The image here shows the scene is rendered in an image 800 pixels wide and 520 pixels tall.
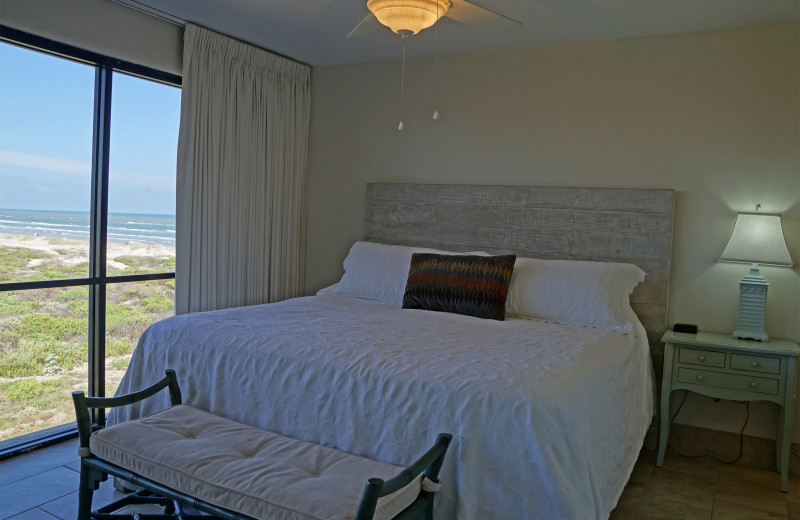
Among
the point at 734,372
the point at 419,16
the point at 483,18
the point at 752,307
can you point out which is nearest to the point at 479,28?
the point at 483,18

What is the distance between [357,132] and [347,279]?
1203 mm

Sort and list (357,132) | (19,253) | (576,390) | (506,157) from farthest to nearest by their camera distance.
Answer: (357,132) < (506,157) < (19,253) < (576,390)

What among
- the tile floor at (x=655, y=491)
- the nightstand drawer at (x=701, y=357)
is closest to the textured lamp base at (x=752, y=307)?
the nightstand drawer at (x=701, y=357)

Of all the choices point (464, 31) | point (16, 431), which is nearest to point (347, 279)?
point (464, 31)

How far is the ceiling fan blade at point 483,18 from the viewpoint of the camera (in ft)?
8.77

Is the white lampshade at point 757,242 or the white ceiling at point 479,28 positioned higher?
the white ceiling at point 479,28

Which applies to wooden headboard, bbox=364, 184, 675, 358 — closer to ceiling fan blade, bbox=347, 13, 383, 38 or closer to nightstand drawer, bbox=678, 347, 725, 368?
nightstand drawer, bbox=678, 347, 725, 368

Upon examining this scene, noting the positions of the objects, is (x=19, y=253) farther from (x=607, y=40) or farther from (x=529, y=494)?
(x=607, y=40)

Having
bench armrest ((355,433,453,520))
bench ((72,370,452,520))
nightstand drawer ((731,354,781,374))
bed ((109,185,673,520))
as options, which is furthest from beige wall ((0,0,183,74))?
nightstand drawer ((731,354,781,374))

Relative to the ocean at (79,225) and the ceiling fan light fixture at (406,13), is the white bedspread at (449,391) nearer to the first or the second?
the ocean at (79,225)

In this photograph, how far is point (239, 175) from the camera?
12.9ft

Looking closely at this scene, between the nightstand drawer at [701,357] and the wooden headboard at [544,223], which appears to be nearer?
the nightstand drawer at [701,357]

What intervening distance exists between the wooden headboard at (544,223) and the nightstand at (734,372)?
31cm

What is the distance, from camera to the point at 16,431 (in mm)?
3176
